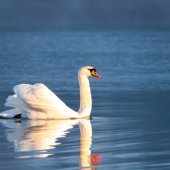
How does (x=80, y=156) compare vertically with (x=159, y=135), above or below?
below

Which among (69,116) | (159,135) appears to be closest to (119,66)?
(69,116)

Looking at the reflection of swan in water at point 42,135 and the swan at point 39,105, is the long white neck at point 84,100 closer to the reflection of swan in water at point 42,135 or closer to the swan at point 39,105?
the swan at point 39,105

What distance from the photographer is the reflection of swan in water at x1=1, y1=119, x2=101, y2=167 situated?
8430 millimetres

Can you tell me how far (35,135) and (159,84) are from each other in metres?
8.86

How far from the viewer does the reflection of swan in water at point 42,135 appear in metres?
8.43

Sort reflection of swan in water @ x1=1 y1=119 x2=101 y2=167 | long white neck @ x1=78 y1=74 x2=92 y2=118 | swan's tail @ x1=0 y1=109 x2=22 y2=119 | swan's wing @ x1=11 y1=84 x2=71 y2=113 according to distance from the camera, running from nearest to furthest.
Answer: reflection of swan in water @ x1=1 y1=119 x2=101 y2=167 → swan's wing @ x1=11 y1=84 x2=71 y2=113 → swan's tail @ x1=0 y1=109 x2=22 y2=119 → long white neck @ x1=78 y1=74 x2=92 y2=118

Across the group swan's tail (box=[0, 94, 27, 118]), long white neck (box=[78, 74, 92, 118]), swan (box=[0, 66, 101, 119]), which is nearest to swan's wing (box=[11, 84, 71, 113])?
swan (box=[0, 66, 101, 119])

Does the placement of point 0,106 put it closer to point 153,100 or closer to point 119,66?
point 153,100

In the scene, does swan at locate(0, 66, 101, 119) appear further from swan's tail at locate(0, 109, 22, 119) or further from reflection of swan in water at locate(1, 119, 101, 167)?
reflection of swan in water at locate(1, 119, 101, 167)

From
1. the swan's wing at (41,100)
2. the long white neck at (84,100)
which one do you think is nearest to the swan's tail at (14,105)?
the swan's wing at (41,100)

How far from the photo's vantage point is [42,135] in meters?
9.90

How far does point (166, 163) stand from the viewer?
25.7 feet

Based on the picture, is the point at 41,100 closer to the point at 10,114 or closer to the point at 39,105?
the point at 39,105

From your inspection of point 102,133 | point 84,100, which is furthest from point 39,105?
point 102,133
